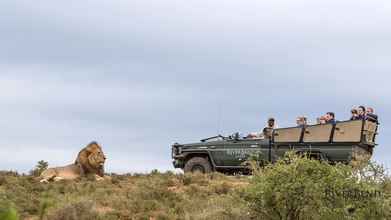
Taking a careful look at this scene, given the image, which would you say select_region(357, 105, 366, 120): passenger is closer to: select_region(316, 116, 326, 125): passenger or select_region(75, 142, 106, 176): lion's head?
select_region(316, 116, 326, 125): passenger

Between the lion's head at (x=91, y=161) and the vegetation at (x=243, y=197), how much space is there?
9.79ft

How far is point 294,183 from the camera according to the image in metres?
11.4

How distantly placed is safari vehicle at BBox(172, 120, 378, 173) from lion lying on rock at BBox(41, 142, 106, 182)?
7.80 ft

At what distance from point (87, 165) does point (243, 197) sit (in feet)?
34.7

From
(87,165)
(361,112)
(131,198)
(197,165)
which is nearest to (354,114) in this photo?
(361,112)

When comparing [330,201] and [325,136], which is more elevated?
[325,136]

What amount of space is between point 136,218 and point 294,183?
4.48 metres

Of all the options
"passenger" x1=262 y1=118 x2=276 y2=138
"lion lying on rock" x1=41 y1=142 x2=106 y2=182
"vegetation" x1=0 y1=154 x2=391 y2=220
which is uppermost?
"passenger" x1=262 y1=118 x2=276 y2=138

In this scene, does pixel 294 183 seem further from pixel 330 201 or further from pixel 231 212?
pixel 231 212

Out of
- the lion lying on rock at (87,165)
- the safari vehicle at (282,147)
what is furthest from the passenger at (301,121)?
the lion lying on rock at (87,165)

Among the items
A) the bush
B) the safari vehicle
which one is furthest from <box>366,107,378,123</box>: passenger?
the bush

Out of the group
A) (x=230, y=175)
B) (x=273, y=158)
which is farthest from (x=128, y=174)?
(x=273, y=158)

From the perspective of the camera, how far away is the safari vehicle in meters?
19.4

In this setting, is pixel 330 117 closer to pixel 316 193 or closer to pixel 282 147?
pixel 282 147
